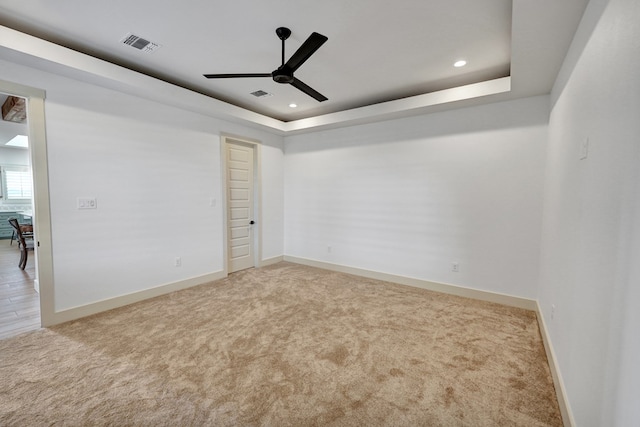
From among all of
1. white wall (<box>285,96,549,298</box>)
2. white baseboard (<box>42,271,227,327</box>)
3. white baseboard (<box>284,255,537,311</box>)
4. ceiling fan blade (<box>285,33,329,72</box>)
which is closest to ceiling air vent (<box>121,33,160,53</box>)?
ceiling fan blade (<box>285,33,329,72</box>)

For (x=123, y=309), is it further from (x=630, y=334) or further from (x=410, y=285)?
(x=630, y=334)

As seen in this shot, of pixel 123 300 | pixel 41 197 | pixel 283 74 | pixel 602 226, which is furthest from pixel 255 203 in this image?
pixel 602 226

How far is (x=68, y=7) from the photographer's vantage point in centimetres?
212

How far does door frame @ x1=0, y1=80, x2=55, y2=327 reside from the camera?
2.64 meters

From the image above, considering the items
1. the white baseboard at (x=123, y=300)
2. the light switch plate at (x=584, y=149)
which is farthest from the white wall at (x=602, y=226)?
the white baseboard at (x=123, y=300)

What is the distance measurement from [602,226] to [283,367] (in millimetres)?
2190

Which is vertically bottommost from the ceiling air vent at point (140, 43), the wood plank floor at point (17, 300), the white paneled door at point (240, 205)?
the wood plank floor at point (17, 300)

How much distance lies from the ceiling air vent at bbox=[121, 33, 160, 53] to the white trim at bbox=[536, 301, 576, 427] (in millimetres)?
4259

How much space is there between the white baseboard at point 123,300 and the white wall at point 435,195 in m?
2.05

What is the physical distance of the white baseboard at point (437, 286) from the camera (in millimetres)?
3357

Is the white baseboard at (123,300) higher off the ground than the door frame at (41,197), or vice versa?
the door frame at (41,197)

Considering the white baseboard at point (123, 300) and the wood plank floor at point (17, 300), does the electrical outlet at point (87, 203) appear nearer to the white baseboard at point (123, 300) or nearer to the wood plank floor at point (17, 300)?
the white baseboard at point (123, 300)

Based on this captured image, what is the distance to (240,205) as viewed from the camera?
4.91m

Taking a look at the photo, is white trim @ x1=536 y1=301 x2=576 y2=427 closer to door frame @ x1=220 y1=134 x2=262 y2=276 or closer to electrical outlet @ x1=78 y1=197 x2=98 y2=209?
door frame @ x1=220 y1=134 x2=262 y2=276
